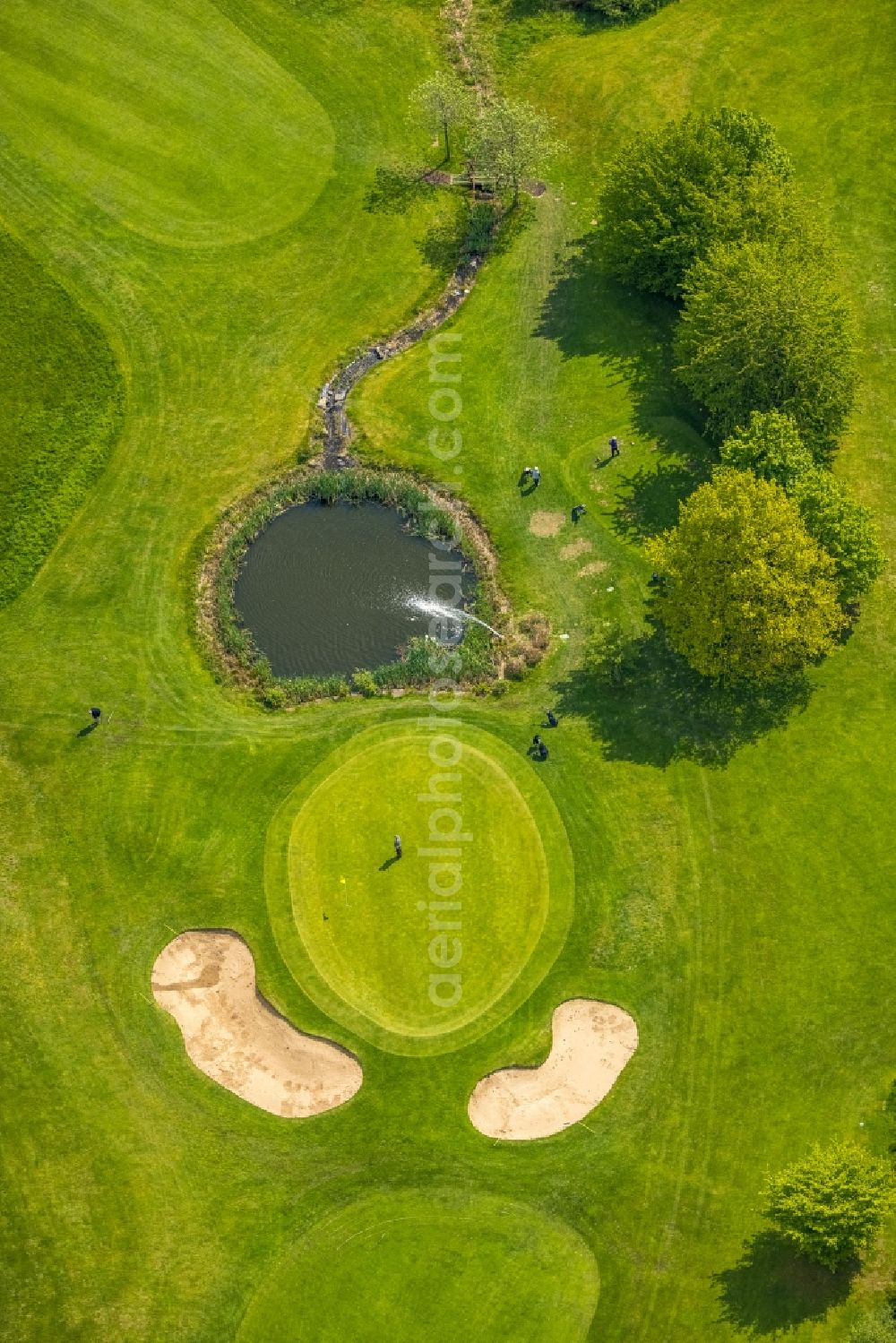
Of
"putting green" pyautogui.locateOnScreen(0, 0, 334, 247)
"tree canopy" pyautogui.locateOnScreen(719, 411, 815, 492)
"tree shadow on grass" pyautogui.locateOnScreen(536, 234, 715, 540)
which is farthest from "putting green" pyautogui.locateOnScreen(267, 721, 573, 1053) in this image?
"putting green" pyautogui.locateOnScreen(0, 0, 334, 247)

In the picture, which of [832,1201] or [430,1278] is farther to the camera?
[430,1278]

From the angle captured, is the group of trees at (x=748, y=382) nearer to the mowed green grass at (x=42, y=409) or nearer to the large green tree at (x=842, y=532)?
the large green tree at (x=842, y=532)

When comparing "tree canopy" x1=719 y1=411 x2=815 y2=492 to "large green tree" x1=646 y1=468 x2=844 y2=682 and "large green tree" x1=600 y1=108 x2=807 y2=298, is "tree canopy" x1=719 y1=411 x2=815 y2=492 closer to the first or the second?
"large green tree" x1=646 y1=468 x2=844 y2=682

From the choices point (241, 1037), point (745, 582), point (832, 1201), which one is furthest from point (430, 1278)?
point (745, 582)

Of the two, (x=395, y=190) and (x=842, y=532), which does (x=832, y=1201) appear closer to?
(x=842, y=532)

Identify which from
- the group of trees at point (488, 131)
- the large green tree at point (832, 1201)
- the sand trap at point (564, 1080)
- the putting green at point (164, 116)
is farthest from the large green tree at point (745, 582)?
the putting green at point (164, 116)

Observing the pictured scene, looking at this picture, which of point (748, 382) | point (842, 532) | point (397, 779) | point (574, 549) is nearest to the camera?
point (397, 779)
